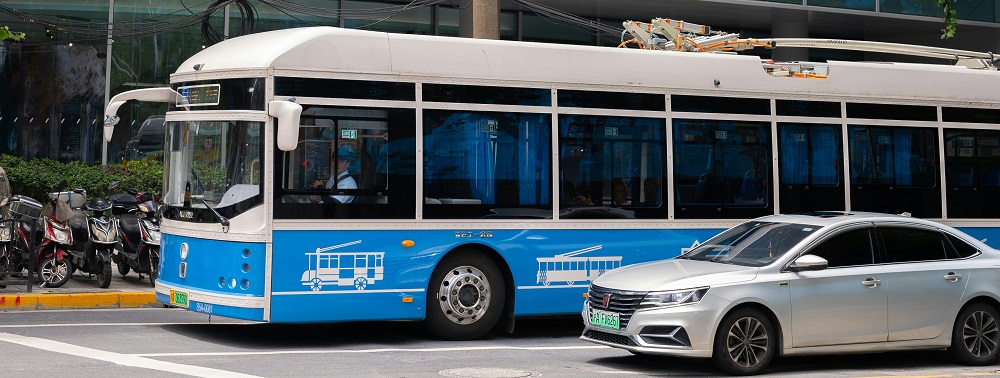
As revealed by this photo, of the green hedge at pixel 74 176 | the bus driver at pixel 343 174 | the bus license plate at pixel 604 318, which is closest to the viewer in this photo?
the bus license plate at pixel 604 318

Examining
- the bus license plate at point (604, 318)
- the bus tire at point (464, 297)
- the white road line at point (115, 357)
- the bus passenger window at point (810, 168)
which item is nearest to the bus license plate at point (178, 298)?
the white road line at point (115, 357)

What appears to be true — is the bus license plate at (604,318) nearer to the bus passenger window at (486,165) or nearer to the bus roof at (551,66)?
the bus passenger window at (486,165)

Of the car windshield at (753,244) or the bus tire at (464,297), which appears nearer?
the car windshield at (753,244)

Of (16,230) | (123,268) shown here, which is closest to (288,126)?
(16,230)

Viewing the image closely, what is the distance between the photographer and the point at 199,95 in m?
11.8

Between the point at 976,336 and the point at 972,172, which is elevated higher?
the point at 972,172

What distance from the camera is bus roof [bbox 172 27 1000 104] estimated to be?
11.4 m

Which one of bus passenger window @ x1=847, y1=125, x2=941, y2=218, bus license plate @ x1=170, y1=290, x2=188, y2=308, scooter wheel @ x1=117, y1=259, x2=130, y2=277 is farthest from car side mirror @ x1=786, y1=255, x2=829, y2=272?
scooter wheel @ x1=117, y1=259, x2=130, y2=277

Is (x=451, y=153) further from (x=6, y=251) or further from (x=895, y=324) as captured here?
(x=6, y=251)

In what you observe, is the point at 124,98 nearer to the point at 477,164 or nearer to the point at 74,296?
the point at 74,296

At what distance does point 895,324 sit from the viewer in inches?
416

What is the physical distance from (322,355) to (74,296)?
4.82 meters

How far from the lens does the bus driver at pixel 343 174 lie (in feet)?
37.4

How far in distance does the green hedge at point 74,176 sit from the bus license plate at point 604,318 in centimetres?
1242
